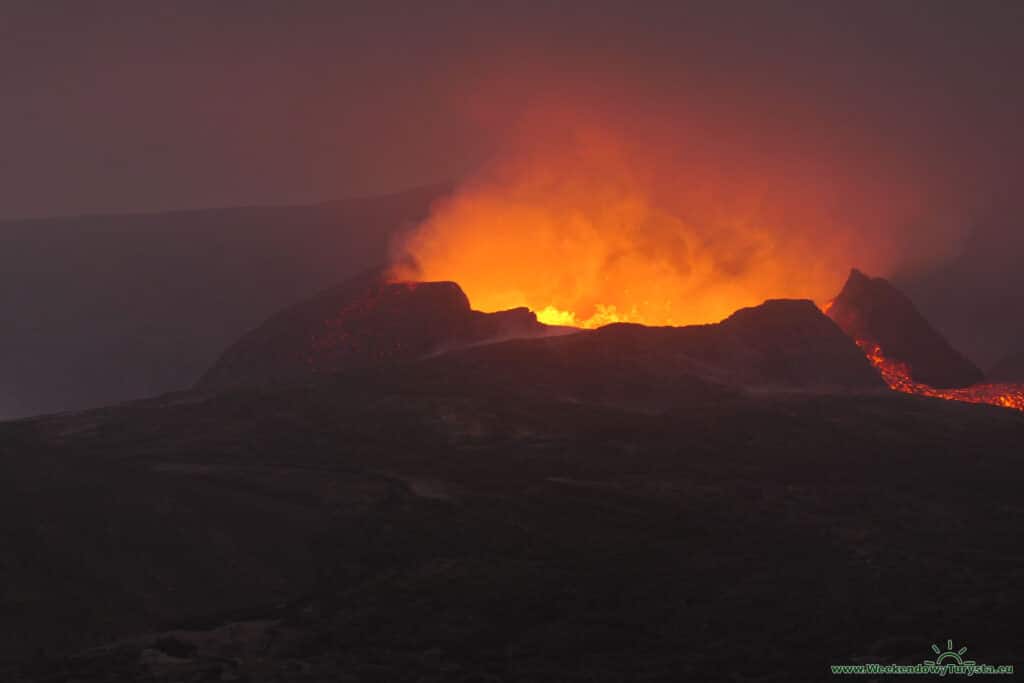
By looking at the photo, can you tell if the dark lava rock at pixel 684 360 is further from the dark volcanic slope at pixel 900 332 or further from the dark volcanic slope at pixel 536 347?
the dark volcanic slope at pixel 900 332

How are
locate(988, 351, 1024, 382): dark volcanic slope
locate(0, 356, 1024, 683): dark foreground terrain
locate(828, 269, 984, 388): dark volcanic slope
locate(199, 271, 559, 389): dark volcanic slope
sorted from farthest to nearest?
locate(988, 351, 1024, 382): dark volcanic slope, locate(828, 269, 984, 388): dark volcanic slope, locate(199, 271, 559, 389): dark volcanic slope, locate(0, 356, 1024, 683): dark foreground terrain

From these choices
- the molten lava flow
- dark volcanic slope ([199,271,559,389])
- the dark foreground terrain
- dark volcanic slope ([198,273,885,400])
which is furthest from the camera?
the molten lava flow

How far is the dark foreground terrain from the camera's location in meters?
46.4

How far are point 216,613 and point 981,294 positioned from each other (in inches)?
6389

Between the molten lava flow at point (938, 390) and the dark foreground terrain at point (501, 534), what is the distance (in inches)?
752

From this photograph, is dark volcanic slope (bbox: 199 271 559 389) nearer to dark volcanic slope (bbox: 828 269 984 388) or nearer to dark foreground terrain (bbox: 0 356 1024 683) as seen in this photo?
dark foreground terrain (bbox: 0 356 1024 683)

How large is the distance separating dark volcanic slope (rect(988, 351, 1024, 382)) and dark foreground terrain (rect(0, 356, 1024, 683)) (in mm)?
47812

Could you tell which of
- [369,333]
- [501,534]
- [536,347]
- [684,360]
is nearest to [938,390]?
[684,360]

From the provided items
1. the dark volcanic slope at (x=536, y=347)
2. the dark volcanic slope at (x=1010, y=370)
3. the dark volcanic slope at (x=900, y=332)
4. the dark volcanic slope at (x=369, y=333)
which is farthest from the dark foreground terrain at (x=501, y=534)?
the dark volcanic slope at (x=1010, y=370)

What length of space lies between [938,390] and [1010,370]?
31.0 m

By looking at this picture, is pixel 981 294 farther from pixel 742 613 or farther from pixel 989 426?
pixel 742 613

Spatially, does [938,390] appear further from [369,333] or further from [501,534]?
[501,534]

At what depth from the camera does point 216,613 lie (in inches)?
2046

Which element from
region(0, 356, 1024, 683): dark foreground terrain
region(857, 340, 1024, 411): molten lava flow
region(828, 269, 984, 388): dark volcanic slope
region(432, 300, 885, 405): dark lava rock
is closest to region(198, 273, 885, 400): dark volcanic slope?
region(432, 300, 885, 405): dark lava rock
